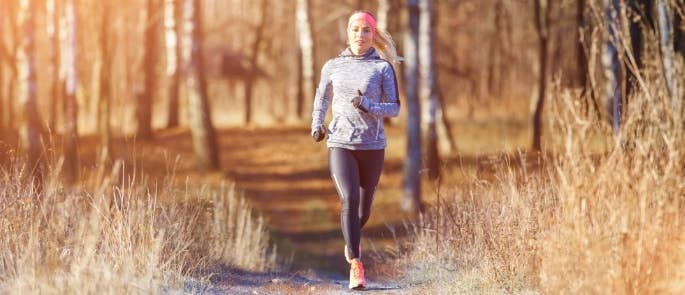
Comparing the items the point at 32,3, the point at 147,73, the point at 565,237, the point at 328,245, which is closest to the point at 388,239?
the point at 328,245

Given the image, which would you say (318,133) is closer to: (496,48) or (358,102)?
(358,102)

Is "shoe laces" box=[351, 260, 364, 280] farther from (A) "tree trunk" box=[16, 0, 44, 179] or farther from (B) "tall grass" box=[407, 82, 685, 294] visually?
(A) "tree trunk" box=[16, 0, 44, 179]

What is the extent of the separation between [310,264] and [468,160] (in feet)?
33.8

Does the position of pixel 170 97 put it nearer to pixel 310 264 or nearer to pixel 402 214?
pixel 402 214

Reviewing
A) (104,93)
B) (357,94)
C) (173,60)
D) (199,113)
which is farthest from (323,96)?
(173,60)

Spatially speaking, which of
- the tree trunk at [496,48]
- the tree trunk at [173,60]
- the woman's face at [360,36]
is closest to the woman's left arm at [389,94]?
the woman's face at [360,36]

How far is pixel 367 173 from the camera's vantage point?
7961 millimetres

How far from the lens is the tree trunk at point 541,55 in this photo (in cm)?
2392

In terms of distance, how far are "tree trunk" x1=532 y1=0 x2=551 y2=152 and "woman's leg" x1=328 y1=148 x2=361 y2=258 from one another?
53.6 feet

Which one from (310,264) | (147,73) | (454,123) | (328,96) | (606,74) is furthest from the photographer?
(454,123)

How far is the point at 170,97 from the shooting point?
99.4 ft

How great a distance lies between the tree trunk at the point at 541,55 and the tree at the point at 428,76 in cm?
506

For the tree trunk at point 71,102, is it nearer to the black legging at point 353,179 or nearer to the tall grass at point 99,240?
the tall grass at point 99,240

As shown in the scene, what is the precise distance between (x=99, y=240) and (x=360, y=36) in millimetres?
2283
